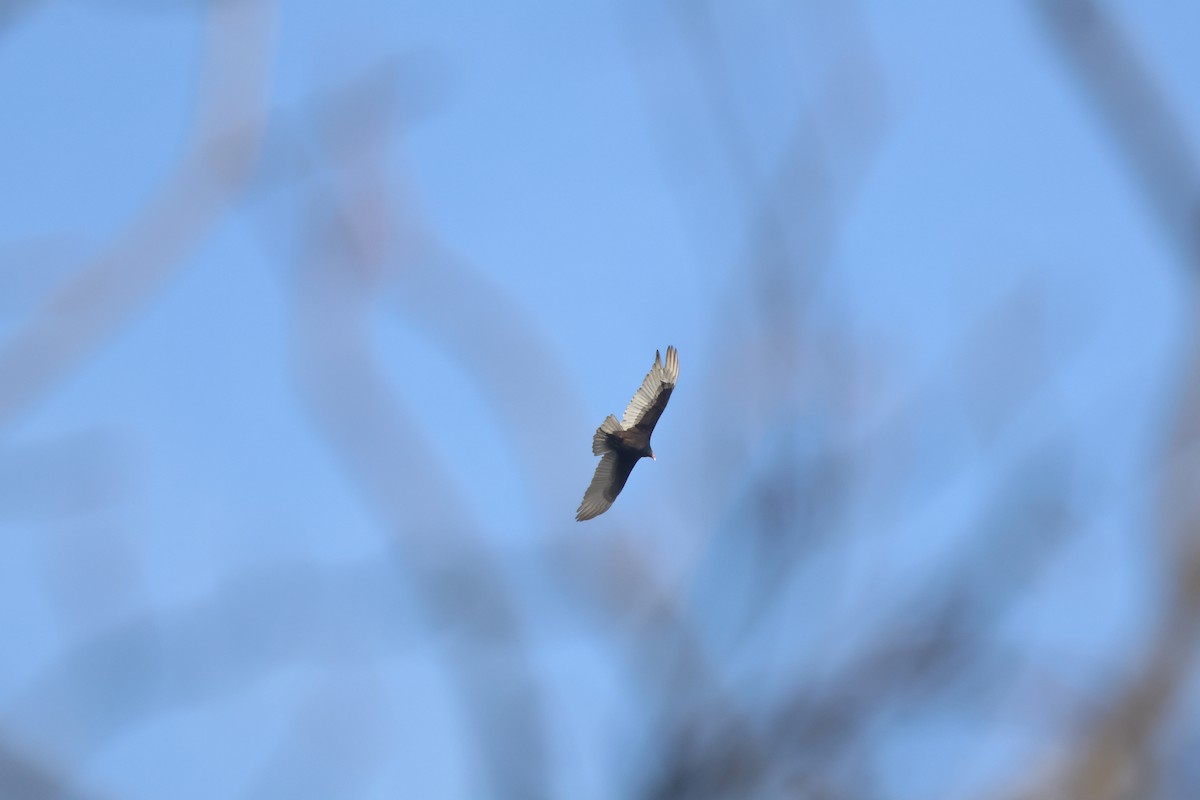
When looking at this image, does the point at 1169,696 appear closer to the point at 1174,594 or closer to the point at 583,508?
the point at 1174,594

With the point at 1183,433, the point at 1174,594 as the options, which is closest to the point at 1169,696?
the point at 1174,594

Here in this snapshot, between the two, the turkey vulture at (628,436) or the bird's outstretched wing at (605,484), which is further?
the bird's outstretched wing at (605,484)

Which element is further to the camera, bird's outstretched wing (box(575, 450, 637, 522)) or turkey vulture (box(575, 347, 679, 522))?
bird's outstretched wing (box(575, 450, 637, 522))

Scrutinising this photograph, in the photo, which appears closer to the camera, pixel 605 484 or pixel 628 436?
pixel 628 436
